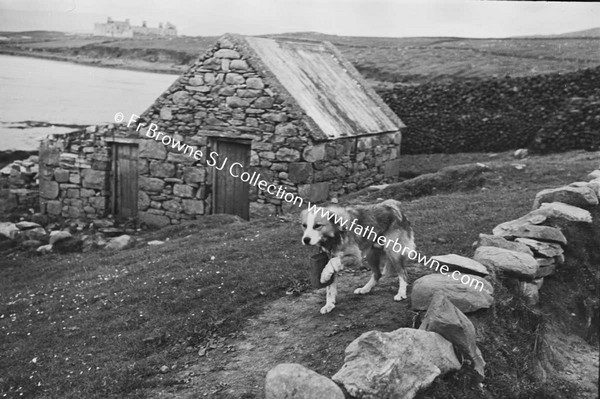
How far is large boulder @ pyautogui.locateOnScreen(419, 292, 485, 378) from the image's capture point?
5676mm

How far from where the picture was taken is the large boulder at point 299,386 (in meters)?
4.73

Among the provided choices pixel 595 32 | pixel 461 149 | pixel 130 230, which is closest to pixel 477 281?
pixel 130 230

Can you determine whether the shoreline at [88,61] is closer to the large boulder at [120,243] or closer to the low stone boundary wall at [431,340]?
the large boulder at [120,243]

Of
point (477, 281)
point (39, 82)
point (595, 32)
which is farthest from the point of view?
point (595, 32)

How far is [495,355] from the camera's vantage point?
20.3ft

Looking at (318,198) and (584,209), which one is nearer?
(584,209)

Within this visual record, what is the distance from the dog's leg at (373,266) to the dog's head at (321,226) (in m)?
0.99

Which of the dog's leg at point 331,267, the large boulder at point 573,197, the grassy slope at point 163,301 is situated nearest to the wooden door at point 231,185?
the grassy slope at point 163,301

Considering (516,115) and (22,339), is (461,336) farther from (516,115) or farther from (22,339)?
(516,115)

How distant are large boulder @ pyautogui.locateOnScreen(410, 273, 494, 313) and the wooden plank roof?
9.05 metres

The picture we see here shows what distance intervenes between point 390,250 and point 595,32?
77.5m

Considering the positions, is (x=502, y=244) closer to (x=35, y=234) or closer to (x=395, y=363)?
(x=395, y=363)

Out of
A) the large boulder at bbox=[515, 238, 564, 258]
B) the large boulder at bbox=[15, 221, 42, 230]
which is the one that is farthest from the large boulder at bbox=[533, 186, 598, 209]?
the large boulder at bbox=[15, 221, 42, 230]

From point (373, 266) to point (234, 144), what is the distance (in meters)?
9.84
